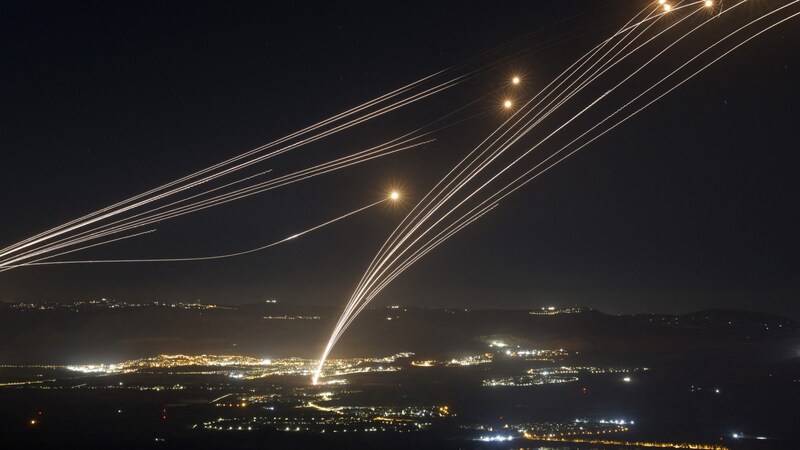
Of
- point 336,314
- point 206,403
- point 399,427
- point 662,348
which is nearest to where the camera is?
point 399,427

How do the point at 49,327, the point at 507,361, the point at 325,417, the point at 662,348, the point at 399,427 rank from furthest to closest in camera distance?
the point at 49,327, the point at 662,348, the point at 507,361, the point at 325,417, the point at 399,427

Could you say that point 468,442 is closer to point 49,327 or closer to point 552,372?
point 552,372

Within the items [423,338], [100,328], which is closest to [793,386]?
[423,338]

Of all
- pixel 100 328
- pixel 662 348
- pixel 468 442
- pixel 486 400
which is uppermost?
pixel 100 328

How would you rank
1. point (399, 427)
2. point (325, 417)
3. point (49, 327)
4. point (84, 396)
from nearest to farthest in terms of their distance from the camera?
point (399, 427)
point (325, 417)
point (84, 396)
point (49, 327)

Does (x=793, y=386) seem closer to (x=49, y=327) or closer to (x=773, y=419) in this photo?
(x=773, y=419)

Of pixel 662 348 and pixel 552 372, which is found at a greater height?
pixel 662 348

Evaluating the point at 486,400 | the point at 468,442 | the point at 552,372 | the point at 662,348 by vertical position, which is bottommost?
the point at 468,442

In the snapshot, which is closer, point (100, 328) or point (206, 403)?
point (206, 403)

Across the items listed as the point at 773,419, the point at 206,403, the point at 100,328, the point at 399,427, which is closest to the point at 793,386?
the point at 773,419
